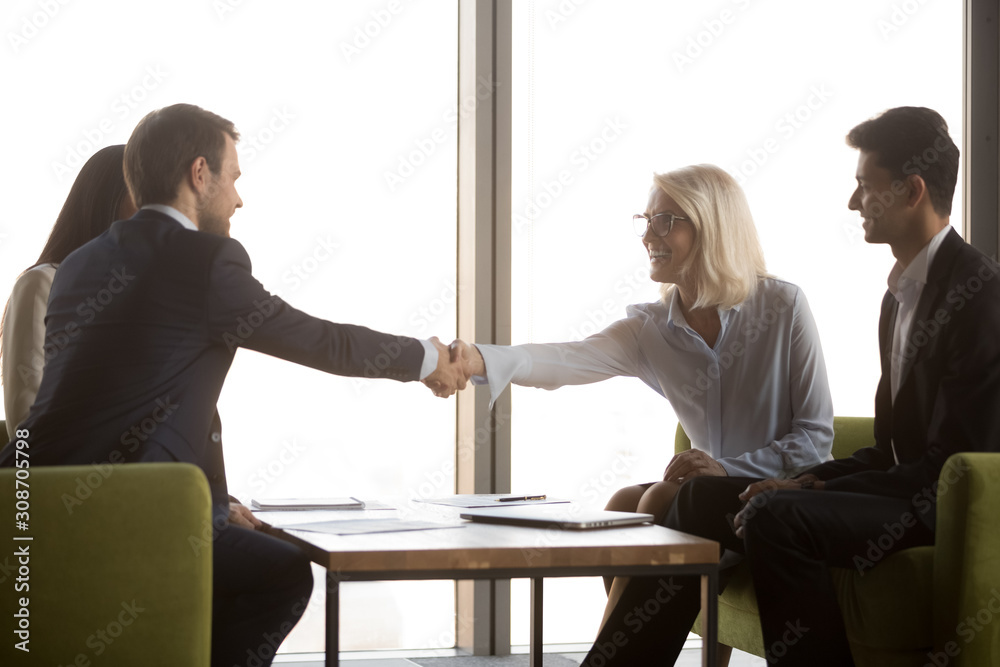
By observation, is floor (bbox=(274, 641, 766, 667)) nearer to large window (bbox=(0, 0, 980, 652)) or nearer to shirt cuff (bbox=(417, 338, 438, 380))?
large window (bbox=(0, 0, 980, 652))

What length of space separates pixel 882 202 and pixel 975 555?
0.87m

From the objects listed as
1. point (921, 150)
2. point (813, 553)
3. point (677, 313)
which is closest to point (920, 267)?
point (921, 150)

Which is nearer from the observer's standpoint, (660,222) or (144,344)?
(144,344)

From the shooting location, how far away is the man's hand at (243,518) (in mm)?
1938

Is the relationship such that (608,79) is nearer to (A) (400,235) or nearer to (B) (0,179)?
(A) (400,235)

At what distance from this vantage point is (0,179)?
3084mm

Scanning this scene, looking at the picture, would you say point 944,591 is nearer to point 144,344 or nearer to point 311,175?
point 144,344

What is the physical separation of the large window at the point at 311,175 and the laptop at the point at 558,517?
150 cm

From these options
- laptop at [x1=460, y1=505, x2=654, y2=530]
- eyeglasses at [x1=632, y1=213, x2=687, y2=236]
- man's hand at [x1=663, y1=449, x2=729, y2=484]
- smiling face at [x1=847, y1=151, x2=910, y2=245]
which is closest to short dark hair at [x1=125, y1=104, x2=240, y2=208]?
laptop at [x1=460, y1=505, x2=654, y2=530]

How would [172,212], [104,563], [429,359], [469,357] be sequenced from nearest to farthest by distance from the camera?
[104,563]
[172,212]
[429,359]
[469,357]

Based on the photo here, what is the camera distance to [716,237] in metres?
2.61

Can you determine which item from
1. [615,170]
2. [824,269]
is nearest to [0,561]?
[615,170]

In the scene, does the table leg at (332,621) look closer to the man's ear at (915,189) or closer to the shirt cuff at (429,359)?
the shirt cuff at (429,359)

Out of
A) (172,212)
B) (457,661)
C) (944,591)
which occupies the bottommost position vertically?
(457,661)
